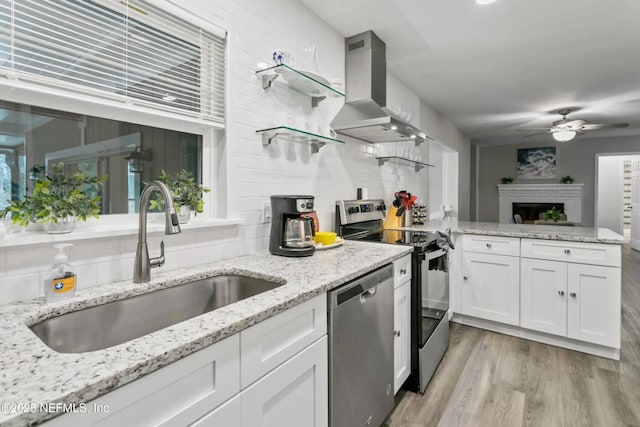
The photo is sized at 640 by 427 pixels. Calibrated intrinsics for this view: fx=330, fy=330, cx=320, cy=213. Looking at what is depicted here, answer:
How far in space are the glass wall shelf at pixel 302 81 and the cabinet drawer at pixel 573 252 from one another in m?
2.05

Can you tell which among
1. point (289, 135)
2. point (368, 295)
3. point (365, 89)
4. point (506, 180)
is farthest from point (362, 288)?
point (506, 180)

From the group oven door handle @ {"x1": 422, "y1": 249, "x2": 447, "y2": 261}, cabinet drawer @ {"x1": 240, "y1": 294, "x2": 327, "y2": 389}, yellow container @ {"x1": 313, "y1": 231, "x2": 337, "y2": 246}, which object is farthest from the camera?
oven door handle @ {"x1": 422, "y1": 249, "x2": 447, "y2": 261}

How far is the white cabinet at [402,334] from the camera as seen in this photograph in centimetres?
186

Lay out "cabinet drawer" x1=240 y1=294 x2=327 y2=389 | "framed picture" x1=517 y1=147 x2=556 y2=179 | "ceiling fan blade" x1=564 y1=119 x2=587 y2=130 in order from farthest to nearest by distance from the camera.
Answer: "framed picture" x1=517 y1=147 x2=556 y2=179, "ceiling fan blade" x1=564 y1=119 x2=587 y2=130, "cabinet drawer" x1=240 y1=294 x2=327 y2=389

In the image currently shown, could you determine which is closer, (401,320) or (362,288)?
(362,288)

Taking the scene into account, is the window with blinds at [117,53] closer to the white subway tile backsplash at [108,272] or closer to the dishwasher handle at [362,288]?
the white subway tile backsplash at [108,272]

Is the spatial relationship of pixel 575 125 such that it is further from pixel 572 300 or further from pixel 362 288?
pixel 362 288

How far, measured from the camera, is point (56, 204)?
110 cm

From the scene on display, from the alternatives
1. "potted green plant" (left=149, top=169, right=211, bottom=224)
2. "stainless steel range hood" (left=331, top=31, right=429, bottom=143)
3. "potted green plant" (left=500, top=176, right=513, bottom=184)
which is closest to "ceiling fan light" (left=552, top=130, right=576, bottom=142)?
"potted green plant" (left=500, top=176, right=513, bottom=184)

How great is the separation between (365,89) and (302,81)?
77cm

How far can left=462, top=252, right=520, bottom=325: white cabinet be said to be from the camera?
9.41ft

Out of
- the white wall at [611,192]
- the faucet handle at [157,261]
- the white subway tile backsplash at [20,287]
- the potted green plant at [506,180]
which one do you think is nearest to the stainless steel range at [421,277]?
the faucet handle at [157,261]

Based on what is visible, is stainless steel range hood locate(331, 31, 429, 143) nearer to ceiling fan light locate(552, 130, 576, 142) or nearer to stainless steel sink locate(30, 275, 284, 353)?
stainless steel sink locate(30, 275, 284, 353)

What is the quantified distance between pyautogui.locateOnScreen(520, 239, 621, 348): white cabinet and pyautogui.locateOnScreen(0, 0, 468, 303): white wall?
66.2 inches
